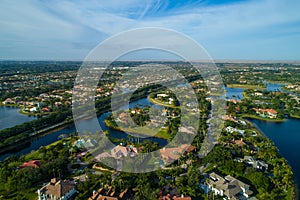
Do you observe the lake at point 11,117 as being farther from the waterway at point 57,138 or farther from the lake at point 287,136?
the lake at point 287,136

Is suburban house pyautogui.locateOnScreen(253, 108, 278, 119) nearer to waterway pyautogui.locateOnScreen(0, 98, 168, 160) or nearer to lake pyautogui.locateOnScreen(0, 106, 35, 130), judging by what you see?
waterway pyautogui.locateOnScreen(0, 98, 168, 160)

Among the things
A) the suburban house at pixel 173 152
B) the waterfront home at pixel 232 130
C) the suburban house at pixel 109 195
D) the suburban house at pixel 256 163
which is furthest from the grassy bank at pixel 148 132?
the suburban house at pixel 109 195

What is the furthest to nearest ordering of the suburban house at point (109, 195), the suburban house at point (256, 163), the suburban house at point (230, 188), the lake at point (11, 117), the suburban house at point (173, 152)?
the lake at point (11, 117) → the suburban house at point (173, 152) → the suburban house at point (256, 163) → the suburban house at point (230, 188) → the suburban house at point (109, 195)

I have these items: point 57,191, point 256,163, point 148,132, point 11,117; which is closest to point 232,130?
point 256,163

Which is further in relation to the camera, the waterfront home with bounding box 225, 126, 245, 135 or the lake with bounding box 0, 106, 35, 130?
the lake with bounding box 0, 106, 35, 130

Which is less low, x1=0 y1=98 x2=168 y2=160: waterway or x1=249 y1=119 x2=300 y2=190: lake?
x1=249 y1=119 x2=300 y2=190: lake

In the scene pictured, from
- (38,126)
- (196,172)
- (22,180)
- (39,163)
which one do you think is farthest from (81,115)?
(196,172)

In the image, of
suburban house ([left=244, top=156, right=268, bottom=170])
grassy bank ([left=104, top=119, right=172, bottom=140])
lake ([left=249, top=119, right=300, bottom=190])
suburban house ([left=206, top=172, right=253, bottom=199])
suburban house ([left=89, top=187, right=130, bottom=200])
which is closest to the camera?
suburban house ([left=89, top=187, right=130, bottom=200])

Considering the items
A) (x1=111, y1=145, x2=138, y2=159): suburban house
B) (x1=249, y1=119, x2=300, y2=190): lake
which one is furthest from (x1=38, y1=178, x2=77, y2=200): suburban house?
(x1=249, y1=119, x2=300, y2=190): lake
